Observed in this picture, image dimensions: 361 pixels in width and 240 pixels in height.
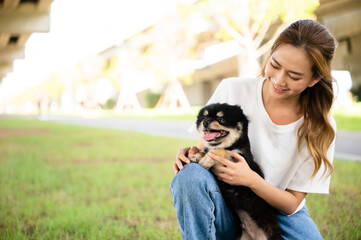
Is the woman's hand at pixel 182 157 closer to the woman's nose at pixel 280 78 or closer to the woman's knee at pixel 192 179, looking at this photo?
the woman's knee at pixel 192 179

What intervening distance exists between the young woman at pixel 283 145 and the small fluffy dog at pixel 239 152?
6cm

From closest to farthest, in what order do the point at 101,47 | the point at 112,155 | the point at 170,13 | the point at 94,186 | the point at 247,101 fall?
the point at 247,101 → the point at 94,186 → the point at 112,155 → the point at 170,13 → the point at 101,47

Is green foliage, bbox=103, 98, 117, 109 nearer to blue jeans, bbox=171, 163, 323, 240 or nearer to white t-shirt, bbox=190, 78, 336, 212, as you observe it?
white t-shirt, bbox=190, 78, 336, 212

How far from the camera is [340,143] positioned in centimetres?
713

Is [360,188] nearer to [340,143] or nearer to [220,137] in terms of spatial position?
[220,137]

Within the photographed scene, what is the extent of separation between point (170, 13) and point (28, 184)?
1485 cm

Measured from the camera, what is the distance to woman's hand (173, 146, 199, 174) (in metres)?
2.00

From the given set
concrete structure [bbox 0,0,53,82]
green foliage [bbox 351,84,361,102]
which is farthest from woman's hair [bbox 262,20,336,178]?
green foliage [bbox 351,84,361,102]

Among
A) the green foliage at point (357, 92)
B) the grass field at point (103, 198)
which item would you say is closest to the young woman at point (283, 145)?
the grass field at point (103, 198)

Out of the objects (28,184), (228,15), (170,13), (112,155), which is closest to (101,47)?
(170,13)

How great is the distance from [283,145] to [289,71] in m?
0.45

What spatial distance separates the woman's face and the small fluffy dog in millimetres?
296

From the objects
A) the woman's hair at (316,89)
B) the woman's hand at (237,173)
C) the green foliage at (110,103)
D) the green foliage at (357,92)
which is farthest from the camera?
the green foliage at (110,103)

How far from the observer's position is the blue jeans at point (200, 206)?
1.78 metres
